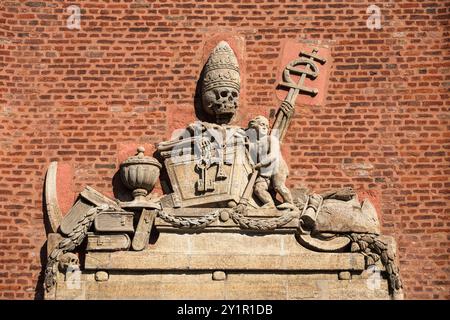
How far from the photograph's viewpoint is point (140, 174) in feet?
38.3

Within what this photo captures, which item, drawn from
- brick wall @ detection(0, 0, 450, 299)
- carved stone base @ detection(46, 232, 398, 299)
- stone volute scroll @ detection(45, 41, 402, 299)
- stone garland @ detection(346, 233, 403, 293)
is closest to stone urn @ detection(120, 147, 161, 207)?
stone volute scroll @ detection(45, 41, 402, 299)

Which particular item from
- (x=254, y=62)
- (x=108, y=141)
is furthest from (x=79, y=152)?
(x=254, y=62)

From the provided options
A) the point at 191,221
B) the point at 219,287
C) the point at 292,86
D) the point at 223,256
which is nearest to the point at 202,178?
the point at 191,221

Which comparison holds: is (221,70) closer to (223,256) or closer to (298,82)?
(298,82)

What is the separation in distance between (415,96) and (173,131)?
2.64 meters

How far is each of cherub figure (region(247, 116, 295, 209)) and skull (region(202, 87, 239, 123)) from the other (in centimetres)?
29

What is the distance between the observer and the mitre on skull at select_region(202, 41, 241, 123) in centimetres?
1202

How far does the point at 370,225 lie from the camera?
11625 mm

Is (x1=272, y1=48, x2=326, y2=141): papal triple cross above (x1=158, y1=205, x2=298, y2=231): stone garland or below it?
above

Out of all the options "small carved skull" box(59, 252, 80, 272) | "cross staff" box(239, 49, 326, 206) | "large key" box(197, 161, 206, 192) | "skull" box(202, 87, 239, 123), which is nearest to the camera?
"small carved skull" box(59, 252, 80, 272)

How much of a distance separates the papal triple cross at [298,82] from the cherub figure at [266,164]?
24 centimetres

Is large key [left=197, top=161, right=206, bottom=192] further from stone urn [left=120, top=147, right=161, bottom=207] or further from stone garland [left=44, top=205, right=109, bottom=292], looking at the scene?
stone garland [left=44, top=205, right=109, bottom=292]

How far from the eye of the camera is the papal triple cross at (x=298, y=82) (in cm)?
1213

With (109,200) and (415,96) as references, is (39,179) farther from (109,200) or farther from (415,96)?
(415,96)
